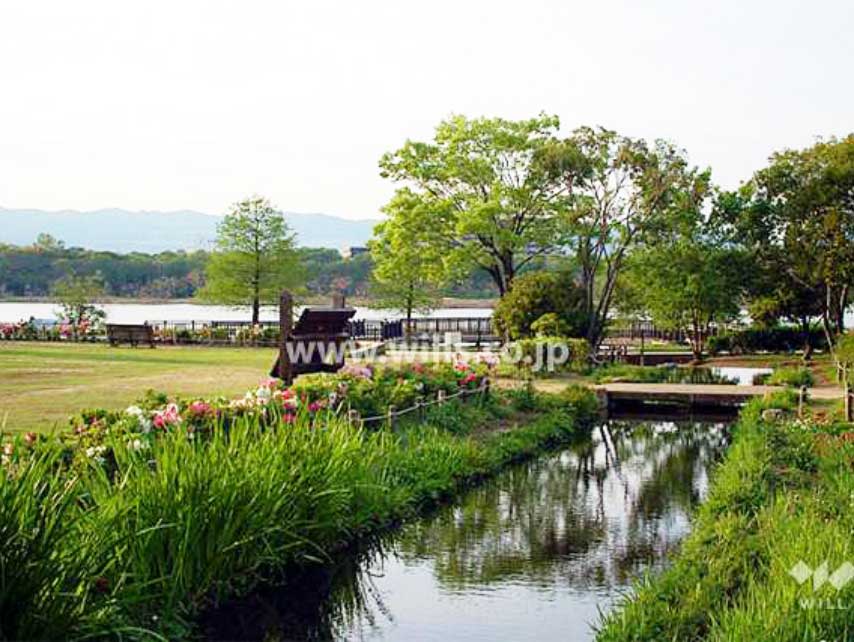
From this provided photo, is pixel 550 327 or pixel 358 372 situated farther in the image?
pixel 550 327

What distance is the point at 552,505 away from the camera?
13.0m

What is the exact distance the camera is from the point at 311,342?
654 inches

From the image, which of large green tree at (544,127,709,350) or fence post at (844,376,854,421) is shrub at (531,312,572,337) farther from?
fence post at (844,376,854,421)

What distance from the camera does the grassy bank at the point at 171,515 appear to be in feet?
19.5

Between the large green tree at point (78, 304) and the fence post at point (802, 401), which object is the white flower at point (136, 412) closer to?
the fence post at point (802, 401)

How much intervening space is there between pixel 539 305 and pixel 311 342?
48.2 ft

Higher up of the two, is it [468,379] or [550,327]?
[550,327]

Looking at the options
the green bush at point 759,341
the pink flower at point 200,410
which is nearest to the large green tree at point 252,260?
the green bush at point 759,341

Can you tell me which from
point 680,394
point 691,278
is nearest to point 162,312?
point 691,278

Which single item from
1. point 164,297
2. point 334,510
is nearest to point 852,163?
point 334,510

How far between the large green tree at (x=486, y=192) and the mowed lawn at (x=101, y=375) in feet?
25.1

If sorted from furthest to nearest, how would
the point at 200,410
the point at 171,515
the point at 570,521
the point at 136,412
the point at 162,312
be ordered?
1. the point at 162,312
2. the point at 570,521
3. the point at 200,410
4. the point at 136,412
5. the point at 171,515

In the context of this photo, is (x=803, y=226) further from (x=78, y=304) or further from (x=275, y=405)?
(x=78, y=304)

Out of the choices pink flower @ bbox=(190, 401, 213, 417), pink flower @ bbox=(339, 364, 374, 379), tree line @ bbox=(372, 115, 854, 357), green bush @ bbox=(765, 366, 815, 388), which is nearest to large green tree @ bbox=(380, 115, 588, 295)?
tree line @ bbox=(372, 115, 854, 357)
